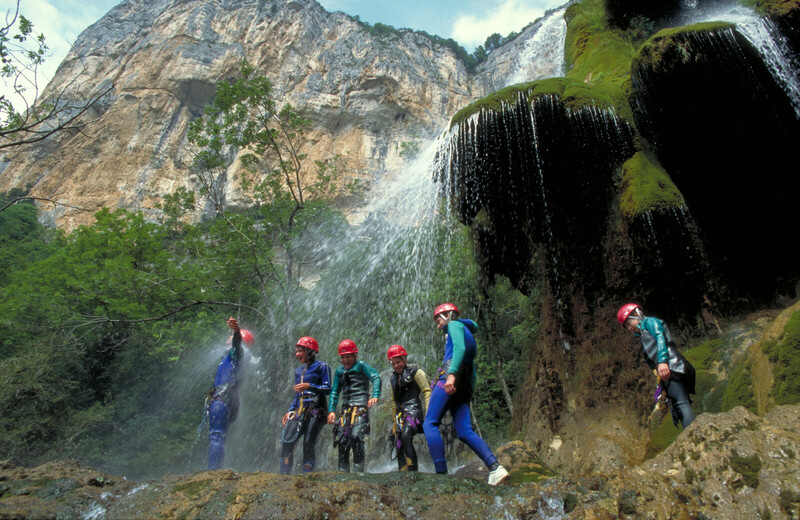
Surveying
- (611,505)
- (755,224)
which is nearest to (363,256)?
(755,224)

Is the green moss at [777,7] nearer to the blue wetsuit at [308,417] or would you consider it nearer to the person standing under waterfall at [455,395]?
the person standing under waterfall at [455,395]

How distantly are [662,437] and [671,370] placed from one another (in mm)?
1061

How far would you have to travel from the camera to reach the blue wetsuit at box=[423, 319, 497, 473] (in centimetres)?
379

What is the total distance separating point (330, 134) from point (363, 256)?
29.3 m

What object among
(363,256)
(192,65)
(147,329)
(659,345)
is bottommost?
(659,345)

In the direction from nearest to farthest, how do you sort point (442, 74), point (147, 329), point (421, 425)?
point (421, 425) < point (147, 329) < point (442, 74)

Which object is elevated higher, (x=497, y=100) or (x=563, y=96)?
(x=497, y=100)

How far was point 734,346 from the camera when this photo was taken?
475 centimetres

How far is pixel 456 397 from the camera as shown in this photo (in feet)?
12.9

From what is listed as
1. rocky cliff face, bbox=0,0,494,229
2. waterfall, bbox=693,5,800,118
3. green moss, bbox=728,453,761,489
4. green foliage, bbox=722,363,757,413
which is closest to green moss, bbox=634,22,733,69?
waterfall, bbox=693,5,800,118

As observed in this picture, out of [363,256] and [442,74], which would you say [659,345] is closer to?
[363,256]

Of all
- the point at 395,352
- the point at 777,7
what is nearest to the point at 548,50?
the point at 777,7

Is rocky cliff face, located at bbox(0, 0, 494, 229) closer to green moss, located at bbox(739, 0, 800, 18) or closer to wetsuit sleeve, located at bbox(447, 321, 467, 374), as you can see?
wetsuit sleeve, located at bbox(447, 321, 467, 374)

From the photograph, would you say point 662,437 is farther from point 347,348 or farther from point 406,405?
point 347,348
